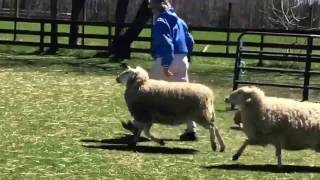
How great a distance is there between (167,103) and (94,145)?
0.96 m

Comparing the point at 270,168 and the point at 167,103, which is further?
the point at 167,103

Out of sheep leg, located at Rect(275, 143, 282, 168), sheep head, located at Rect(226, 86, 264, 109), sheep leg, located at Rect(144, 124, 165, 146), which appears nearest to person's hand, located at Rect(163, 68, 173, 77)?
sheep leg, located at Rect(144, 124, 165, 146)

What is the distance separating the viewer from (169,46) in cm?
902

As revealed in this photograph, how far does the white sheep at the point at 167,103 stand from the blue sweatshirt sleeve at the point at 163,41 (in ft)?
1.59

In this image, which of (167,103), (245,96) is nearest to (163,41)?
(167,103)

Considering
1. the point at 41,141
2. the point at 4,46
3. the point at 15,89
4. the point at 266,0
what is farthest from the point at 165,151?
the point at 266,0

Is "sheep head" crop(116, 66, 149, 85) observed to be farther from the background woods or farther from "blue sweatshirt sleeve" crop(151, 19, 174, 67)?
the background woods

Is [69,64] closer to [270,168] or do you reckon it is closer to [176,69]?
[176,69]

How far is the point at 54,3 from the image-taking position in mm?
30844

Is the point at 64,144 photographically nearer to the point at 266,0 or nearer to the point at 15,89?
the point at 15,89

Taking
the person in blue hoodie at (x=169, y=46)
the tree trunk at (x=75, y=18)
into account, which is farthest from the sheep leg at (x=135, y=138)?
the tree trunk at (x=75, y=18)

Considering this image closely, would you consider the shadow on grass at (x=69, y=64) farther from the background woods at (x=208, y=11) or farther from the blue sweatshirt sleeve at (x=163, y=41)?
the background woods at (x=208, y=11)

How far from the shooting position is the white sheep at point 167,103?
8.49 m

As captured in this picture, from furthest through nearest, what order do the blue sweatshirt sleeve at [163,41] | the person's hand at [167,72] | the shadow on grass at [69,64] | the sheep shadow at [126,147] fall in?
1. the shadow on grass at [69,64]
2. the person's hand at [167,72]
3. the blue sweatshirt sleeve at [163,41]
4. the sheep shadow at [126,147]
